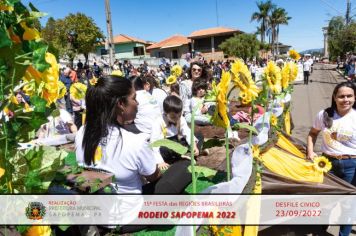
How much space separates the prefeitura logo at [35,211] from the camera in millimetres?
1136

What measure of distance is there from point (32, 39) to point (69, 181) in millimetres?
1119

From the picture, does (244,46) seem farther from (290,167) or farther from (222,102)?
(222,102)

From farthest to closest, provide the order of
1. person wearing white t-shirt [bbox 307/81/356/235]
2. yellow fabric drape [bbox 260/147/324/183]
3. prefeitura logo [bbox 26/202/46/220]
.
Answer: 1. person wearing white t-shirt [bbox 307/81/356/235]
2. yellow fabric drape [bbox 260/147/324/183]
3. prefeitura logo [bbox 26/202/46/220]

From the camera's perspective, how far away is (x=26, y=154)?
110 cm

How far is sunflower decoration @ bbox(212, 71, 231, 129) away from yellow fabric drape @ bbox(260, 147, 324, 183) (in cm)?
98

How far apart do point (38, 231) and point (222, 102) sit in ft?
3.86

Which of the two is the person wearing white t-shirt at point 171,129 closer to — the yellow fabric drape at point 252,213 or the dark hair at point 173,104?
the dark hair at point 173,104

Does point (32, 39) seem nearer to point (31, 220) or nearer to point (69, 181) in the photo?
point (31, 220)

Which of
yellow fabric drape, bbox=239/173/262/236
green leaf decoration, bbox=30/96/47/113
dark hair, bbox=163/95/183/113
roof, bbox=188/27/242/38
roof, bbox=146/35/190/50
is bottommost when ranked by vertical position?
yellow fabric drape, bbox=239/173/262/236

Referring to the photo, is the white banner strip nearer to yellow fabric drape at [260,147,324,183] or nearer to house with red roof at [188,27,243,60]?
yellow fabric drape at [260,147,324,183]

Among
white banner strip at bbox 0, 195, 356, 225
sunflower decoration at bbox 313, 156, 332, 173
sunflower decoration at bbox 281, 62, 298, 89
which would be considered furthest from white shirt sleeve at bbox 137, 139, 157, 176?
sunflower decoration at bbox 281, 62, 298, 89

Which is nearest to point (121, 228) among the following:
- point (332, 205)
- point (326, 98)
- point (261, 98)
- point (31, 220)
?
point (31, 220)

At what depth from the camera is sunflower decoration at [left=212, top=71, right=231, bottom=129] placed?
191 centimetres

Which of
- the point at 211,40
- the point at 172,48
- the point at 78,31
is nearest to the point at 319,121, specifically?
the point at 78,31
